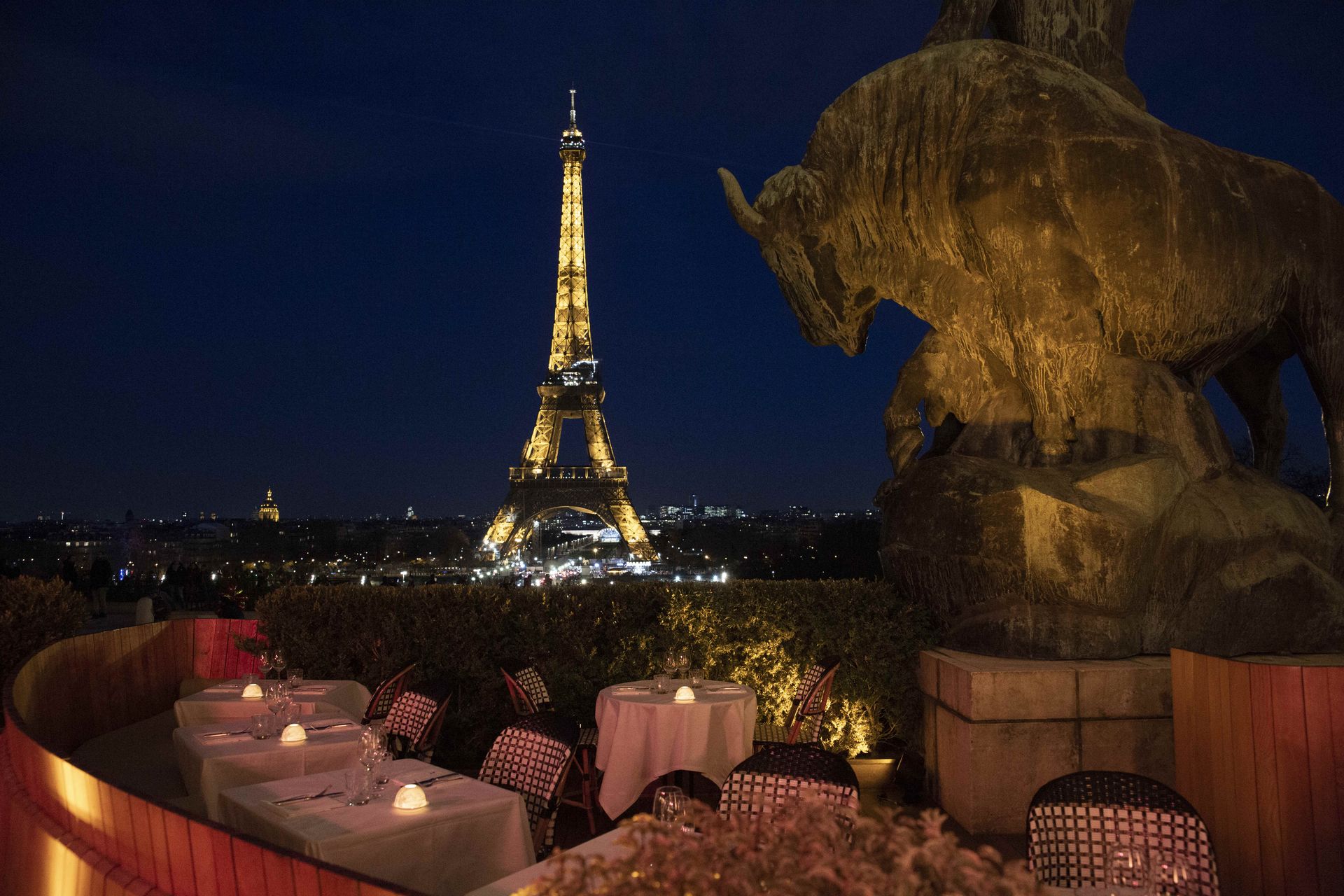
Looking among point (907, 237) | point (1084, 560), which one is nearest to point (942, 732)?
point (1084, 560)

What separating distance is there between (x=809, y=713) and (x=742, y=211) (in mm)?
3967

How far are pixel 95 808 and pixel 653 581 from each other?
5748 mm

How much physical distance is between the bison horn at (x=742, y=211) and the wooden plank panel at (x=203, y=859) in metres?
6.18

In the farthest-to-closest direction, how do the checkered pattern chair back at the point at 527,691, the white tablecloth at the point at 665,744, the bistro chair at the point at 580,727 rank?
the checkered pattern chair back at the point at 527,691 → the bistro chair at the point at 580,727 → the white tablecloth at the point at 665,744

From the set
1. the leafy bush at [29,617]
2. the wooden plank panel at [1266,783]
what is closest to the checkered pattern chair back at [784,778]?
the wooden plank panel at [1266,783]

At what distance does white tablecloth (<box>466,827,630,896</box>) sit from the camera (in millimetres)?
2859

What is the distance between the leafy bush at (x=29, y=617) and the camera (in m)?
8.85

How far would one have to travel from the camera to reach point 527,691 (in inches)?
283

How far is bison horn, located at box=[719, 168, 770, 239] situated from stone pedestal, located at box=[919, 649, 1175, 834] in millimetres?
3788

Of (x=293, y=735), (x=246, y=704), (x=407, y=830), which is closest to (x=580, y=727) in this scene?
(x=293, y=735)

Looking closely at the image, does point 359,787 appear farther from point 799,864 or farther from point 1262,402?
point 1262,402

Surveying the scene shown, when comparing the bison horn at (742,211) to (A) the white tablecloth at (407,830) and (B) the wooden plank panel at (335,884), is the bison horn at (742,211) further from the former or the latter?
(B) the wooden plank panel at (335,884)

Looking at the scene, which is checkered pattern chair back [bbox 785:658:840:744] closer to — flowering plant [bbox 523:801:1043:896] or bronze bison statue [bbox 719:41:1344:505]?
bronze bison statue [bbox 719:41:1344:505]

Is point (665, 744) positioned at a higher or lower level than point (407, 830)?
lower
